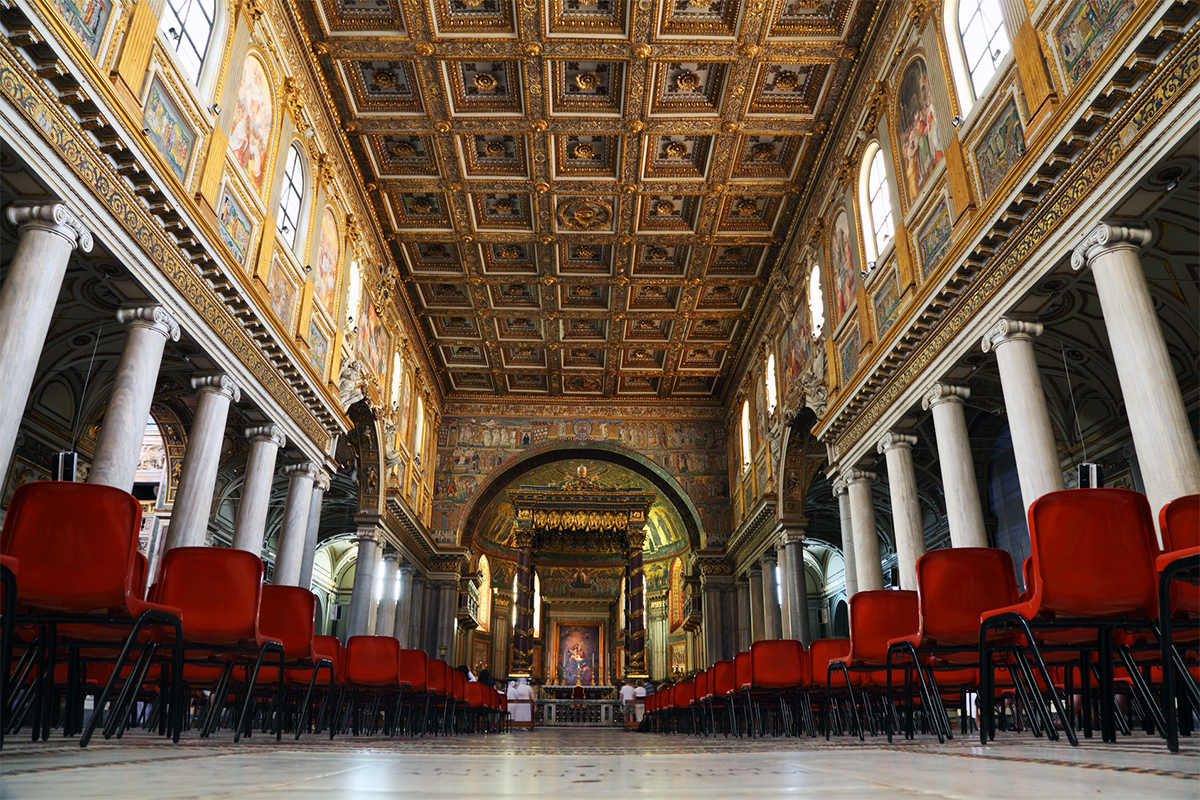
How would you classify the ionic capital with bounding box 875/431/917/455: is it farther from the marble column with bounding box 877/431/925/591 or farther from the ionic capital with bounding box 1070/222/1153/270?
the ionic capital with bounding box 1070/222/1153/270

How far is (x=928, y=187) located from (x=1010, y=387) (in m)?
3.11

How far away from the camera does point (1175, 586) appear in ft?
10.6

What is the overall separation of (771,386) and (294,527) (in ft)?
35.3

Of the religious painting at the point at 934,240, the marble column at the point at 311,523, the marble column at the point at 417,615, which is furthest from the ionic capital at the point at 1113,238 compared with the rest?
the marble column at the point at 417,615

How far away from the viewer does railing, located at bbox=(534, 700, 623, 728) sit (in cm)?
2189

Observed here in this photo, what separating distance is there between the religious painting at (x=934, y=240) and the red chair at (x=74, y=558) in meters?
9.01

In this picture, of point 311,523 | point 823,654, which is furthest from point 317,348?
point 823,654

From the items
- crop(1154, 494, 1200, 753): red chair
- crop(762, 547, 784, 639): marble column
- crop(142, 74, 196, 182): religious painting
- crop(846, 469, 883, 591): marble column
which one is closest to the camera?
crop(1154, 494, 1200, 753): red chair

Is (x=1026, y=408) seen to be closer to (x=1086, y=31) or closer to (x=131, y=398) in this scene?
(x=1086, y=31)

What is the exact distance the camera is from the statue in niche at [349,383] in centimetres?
1448

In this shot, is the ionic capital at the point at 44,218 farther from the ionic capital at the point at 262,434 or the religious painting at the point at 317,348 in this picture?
the religious painting at the point at 317,348

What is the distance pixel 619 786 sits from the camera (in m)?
1.51

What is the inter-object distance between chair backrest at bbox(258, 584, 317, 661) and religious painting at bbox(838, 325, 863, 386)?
9.49 metres

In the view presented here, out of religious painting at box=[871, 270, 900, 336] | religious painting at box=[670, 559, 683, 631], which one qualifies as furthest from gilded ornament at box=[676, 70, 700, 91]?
religious painting at box=[670, 559, 683, 631]
